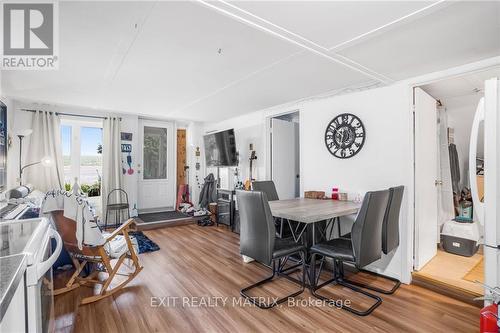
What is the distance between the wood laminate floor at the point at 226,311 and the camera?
6.31ft

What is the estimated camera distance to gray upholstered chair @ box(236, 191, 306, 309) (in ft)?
6.86

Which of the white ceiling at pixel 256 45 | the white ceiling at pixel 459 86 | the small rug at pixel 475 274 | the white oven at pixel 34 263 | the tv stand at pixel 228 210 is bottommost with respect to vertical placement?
the small rug at pixel 475 274

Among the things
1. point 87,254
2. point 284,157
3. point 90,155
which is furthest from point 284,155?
point 90,155

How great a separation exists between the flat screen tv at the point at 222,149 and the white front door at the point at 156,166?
1.21 meters

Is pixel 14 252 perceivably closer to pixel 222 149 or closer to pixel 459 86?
pixel 222 149

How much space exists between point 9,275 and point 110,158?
4.69 m

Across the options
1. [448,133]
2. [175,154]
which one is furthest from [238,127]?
[448,133]

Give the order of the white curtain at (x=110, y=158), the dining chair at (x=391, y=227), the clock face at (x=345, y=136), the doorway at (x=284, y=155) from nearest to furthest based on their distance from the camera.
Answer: the dining chair at (x=391, y=227) → the clock face at (x=345, y=136) → the doorway at (x=284, y=155) → the white curtain at (x=110, y=158)

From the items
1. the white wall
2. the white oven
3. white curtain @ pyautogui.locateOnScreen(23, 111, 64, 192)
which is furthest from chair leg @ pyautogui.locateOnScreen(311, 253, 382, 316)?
white curtain @ pyautogui.locateOnScreen(23, 111, 64, 192)

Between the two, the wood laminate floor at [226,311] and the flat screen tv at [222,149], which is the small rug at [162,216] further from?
the wood laminate floor at [226,311]

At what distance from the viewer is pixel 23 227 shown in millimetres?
1547

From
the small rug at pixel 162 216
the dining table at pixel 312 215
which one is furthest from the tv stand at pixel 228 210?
the dining table at pixel 312 215

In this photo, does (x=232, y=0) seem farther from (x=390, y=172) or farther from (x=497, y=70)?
(x=497, y=70)

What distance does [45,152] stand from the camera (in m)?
4.36
